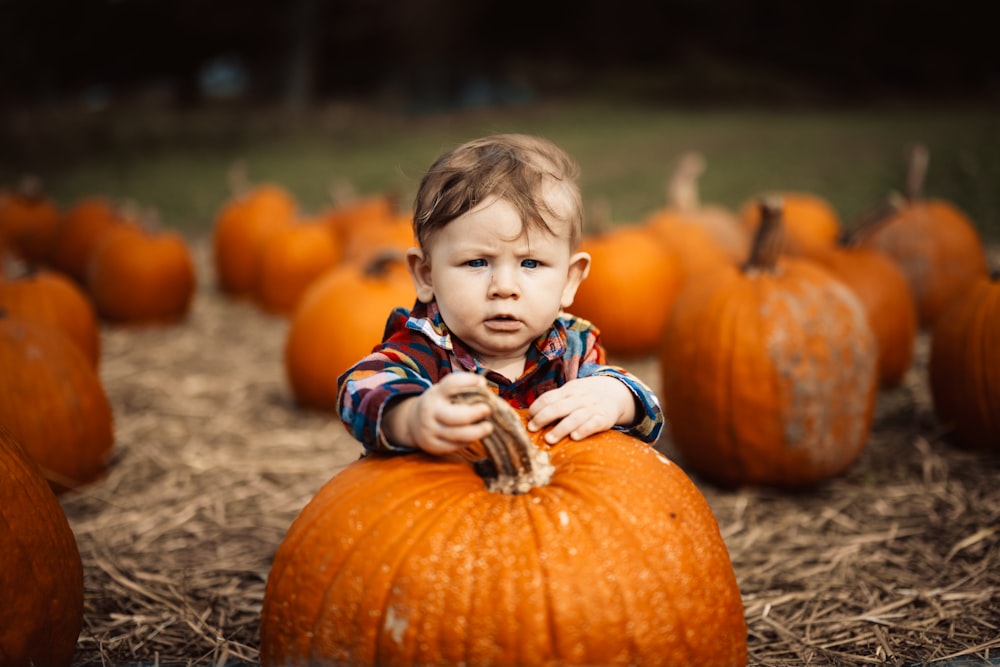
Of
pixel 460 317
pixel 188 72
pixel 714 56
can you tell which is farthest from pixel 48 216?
pixel 188 72

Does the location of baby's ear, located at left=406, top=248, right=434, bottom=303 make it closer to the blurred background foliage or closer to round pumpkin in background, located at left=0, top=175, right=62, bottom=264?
round pumpkin in background, located at left=0, top=175, right=62, bottom=264

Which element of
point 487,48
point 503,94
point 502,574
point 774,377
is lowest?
point 774,377

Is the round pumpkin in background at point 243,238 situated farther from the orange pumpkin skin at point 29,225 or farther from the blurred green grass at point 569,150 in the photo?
the blurred green grass at point 569,150

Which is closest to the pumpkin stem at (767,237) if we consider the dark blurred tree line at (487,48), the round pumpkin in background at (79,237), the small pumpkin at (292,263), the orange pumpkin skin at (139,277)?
the small pumpkin at (292,263)

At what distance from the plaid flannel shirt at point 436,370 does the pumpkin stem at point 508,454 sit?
8.0 inches

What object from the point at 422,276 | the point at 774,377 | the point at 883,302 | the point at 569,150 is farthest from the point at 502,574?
the point at 569,150

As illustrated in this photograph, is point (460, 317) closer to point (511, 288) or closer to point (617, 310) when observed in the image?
point (511, 288)

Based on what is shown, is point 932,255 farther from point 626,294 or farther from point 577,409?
point 577,409

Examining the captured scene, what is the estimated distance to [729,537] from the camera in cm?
345

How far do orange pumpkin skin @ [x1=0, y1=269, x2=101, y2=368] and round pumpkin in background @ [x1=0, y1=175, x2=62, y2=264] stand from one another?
137 inches

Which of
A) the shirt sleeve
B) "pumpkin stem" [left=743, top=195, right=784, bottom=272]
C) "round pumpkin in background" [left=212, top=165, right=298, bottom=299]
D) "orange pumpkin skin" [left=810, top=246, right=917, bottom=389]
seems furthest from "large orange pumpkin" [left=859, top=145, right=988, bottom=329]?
"round pumpkin in background" [left=212, top=165, right=298, bottom=299]

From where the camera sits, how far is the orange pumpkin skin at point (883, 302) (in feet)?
16.2

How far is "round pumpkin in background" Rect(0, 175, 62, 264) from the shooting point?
27.7 ft

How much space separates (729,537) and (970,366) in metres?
1.62
